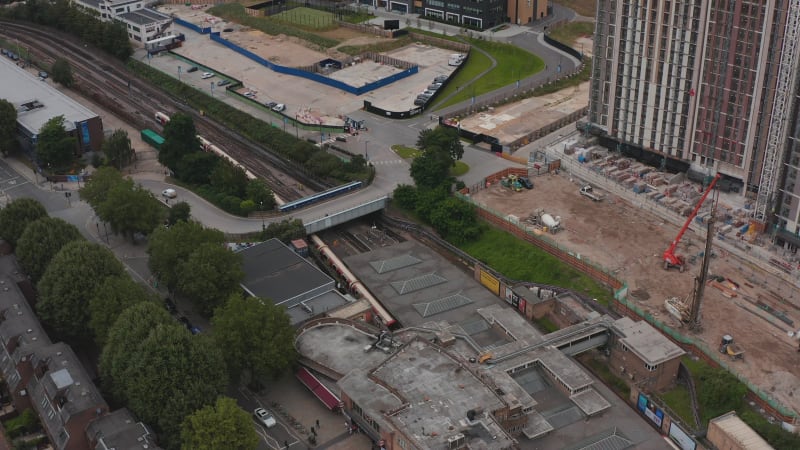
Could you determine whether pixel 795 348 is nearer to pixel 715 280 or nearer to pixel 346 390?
pixel 715 280

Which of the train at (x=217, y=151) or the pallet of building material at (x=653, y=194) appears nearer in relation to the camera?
the pallet of building material at (x=653, y=194)

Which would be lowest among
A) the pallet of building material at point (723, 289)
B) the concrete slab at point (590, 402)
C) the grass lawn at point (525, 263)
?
the concrete slab at point (590, 402)

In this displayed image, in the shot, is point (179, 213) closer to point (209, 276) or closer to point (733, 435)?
point (209, 276)

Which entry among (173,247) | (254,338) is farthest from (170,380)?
(173,247)

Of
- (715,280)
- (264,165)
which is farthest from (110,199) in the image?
(715,280)

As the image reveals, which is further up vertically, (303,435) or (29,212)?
(29,212)

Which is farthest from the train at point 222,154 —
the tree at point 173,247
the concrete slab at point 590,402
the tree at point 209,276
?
the concrete slab at point 590,402

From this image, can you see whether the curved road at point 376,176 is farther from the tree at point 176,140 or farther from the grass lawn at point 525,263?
the grass lawn at point 525,263
